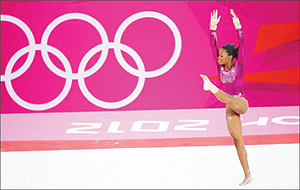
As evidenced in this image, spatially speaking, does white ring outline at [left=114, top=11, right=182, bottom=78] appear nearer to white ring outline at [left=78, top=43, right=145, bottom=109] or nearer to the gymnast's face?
white ring outline at [left=78, top=43, right=145, bottom=109]

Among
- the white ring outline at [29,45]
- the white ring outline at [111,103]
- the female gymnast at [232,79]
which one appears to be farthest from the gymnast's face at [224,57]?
the white ring outline at [29,45]

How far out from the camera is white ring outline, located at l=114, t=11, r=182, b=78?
9.55m

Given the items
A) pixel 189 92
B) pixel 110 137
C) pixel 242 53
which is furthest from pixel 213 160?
pixel 189 92

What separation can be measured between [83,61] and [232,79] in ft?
30.0

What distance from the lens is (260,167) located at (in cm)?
209

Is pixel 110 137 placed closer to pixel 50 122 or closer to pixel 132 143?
pixel 132 143

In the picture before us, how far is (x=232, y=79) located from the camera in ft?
3.80

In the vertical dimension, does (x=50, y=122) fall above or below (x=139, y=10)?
below

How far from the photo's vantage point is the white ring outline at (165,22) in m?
9.55

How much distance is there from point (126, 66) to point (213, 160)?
7.34 metres

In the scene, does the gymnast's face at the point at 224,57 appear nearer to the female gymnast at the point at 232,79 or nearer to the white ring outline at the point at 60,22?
the female gymnast at the point at 232,79

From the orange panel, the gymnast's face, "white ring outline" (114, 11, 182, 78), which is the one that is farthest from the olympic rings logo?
the gymnast's face

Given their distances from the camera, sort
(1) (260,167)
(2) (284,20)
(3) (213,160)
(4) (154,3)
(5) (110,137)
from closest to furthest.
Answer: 1. (1) (260,167)
2. (3) (213,160)
3. (2) (284,20)
4. (5) (110,137)
5. (4) (154,3)

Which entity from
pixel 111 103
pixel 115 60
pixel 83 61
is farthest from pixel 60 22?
pixel 111 103
